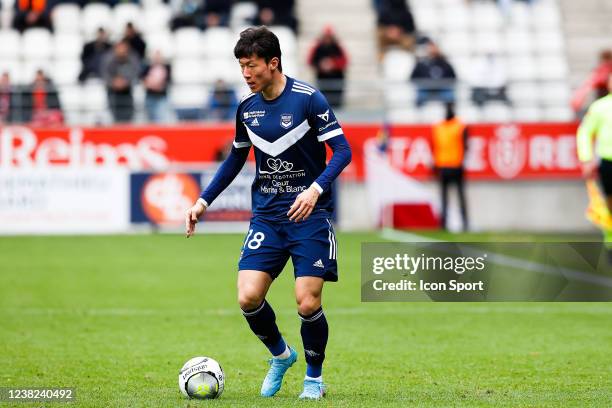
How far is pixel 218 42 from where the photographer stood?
26219 millimetres

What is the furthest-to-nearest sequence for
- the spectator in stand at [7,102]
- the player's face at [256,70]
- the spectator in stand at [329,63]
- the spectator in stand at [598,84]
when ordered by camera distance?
the spectator in stand at [329,63] < the spectator in stand at [7,102] < the spectator in stand at [598,84] < the player's face at [256,70]

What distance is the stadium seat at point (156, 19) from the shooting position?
1054 inches

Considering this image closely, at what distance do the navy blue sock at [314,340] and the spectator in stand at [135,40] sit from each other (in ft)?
58.7

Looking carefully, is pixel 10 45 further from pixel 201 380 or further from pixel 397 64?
pixel 201 380

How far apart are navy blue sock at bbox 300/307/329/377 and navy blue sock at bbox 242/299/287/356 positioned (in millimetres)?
237

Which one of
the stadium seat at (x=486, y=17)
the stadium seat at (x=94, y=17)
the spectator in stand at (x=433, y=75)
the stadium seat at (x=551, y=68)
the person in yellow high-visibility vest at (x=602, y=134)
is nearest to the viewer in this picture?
the person in yellow high-visibility vest at (x=602, y=134)

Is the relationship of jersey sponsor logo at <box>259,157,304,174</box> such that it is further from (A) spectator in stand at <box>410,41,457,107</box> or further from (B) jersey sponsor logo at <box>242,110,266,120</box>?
(A) spectator in stand at <box>410,41,457,107</box>

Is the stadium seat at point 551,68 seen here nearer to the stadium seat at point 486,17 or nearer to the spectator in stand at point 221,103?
the stadium seat at point 486,17

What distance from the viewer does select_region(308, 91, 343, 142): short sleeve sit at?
714cm

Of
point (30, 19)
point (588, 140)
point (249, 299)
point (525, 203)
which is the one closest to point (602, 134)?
point (588, 140)

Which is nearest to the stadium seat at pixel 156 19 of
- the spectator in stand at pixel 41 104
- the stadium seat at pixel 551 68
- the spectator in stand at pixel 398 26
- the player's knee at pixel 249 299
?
the spectator in stand at pixel 41 104

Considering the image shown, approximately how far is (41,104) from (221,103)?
342 cm

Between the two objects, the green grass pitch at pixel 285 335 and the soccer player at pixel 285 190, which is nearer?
the soccer player at pixel 285 190

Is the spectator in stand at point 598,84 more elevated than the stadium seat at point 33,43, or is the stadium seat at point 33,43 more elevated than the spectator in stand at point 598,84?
the stadium seat at point 33,43
